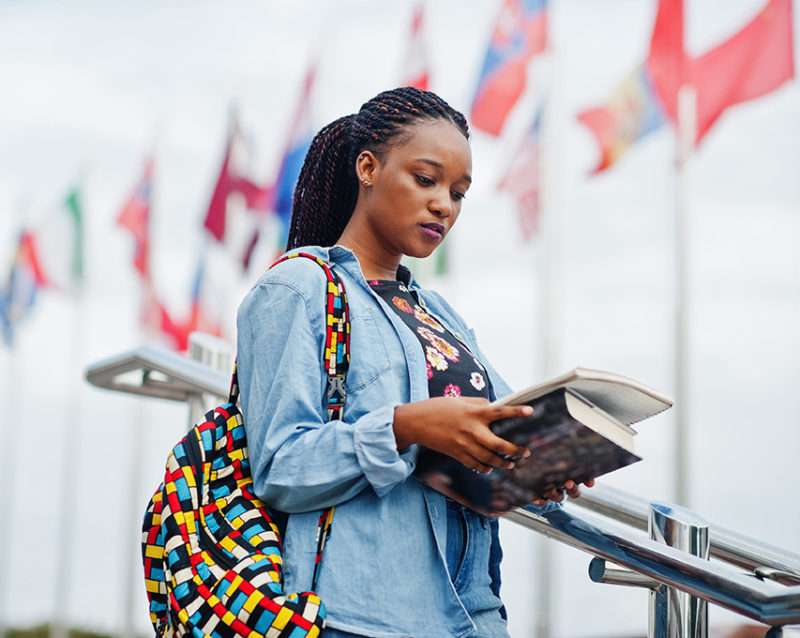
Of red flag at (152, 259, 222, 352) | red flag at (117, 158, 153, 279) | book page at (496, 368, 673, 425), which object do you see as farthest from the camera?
red flag at (117, 158, 153, 279)

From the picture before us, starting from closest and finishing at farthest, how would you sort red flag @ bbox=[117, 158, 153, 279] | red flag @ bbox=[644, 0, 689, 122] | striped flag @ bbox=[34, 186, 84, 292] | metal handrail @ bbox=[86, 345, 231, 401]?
metal handrail @ bbox=[86, 345, 231, 401] → red flag @ bbox=[644, 0, 689, 122] → red flag @ bbox=[117, 158, 153, 279] → striped flag @ bbox=[34, 186, 84, 292]

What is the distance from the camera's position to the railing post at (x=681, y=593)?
5.21ft

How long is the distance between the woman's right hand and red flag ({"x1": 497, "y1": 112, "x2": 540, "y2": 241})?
8.56 meters

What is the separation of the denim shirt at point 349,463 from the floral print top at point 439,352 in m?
0.05

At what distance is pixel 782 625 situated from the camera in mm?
1313

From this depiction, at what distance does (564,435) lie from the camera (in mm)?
1312

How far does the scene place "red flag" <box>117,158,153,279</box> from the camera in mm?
14312

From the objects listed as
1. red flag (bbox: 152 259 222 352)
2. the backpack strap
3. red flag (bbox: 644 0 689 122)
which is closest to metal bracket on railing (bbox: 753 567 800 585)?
the backpack strap

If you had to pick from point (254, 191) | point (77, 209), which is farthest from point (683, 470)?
point (77, 209)

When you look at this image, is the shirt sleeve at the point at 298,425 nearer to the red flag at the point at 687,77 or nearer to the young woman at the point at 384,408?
the young woman at the point at 384,408

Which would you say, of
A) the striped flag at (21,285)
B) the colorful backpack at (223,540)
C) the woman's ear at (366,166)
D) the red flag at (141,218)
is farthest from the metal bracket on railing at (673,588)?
the striped flag at (21,285)

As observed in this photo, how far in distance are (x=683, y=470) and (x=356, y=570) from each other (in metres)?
6.75

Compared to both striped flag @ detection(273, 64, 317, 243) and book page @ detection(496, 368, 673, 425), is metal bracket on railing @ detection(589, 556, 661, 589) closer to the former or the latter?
book page @ detection(496, 368, 673, 425)

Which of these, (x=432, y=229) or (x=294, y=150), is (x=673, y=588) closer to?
(x=432, y=229)
